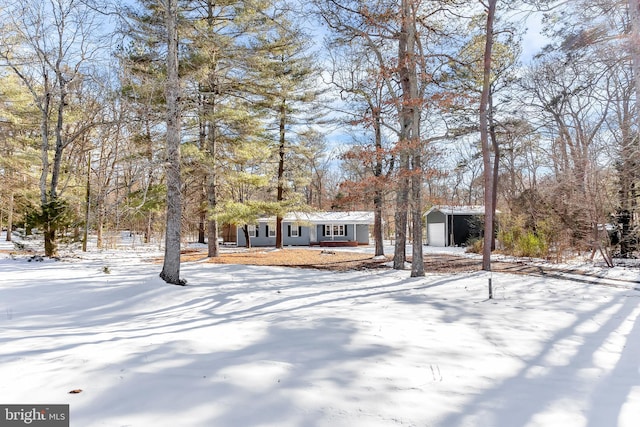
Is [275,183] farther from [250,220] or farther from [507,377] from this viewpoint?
[507,377]

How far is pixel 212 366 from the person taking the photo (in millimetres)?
3031

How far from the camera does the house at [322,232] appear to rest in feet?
91.5

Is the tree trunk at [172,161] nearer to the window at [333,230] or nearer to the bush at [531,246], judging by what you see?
the bush at [531,246]

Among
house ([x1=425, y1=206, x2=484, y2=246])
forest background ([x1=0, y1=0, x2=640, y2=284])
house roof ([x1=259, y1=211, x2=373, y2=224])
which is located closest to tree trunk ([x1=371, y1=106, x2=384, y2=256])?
forest background ([x1=0, y1=0, x2=640, y2=284])

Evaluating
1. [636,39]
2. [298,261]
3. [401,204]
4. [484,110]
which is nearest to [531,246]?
[484,110]

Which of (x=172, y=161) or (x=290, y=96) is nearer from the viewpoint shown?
(x=172, y=161)

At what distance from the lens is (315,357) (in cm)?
337

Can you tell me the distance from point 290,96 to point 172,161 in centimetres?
1148

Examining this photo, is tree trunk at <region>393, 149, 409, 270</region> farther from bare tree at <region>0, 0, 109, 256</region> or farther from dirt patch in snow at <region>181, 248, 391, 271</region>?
bare tree at <region>0, 0, 109, 256</region>

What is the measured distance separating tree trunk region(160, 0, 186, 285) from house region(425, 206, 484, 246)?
21067 millimetres

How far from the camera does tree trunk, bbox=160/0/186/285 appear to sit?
24.2 ft

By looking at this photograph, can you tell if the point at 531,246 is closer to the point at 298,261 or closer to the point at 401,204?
the point at 401,204

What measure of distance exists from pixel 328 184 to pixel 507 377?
36346 millimetres

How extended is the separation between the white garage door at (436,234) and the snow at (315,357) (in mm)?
20252
